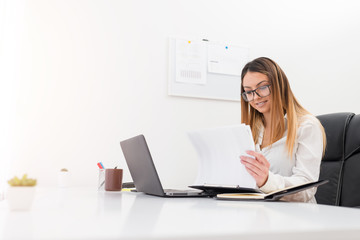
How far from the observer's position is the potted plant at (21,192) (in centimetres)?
45

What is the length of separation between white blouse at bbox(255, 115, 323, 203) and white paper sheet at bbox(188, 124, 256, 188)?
0.24 m

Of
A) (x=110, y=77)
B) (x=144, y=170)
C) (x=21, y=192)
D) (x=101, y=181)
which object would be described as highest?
(x=110, y=77)

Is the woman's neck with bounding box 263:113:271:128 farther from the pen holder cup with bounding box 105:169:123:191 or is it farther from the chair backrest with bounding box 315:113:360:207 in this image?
the pen holder cup with bounding box 105:169:123:191

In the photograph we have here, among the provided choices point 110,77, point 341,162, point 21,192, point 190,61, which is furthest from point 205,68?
point 21,192

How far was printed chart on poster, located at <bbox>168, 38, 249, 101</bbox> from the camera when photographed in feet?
7.20

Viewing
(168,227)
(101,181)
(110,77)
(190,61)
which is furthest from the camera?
(190,61)

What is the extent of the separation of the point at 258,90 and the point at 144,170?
2.39 ft

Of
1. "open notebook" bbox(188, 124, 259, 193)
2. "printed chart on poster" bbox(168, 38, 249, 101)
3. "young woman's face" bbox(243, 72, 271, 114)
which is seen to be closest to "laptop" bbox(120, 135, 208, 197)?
"open notebook" bbox(188, 124, 259, 193)

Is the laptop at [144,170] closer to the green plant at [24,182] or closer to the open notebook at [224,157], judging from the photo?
the open notebook at [224,157]

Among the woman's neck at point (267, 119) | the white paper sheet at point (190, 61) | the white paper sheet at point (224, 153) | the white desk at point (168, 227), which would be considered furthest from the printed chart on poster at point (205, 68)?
the white desk at point (168, 227)

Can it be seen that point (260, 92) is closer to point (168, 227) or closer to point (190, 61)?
point (190, 61)

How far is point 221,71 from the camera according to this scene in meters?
2.29

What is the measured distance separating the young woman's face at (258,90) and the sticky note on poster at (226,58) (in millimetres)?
671

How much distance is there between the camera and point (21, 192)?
1.54ft
